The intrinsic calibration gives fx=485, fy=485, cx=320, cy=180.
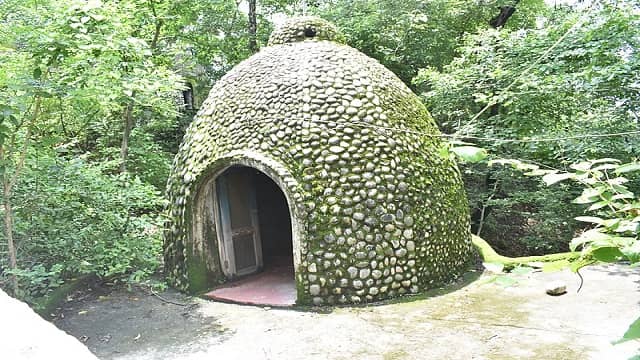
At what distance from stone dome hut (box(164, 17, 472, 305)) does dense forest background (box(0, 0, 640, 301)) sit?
2.30 feet

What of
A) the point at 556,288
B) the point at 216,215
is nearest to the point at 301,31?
the point at 216,215

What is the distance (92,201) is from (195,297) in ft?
5.66

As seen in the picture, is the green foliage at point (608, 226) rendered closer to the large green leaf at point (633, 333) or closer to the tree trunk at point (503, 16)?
the large green leaf at point (633, 333)

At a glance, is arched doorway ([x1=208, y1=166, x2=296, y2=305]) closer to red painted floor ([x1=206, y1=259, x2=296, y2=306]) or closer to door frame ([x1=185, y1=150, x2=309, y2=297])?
red painted floor ([x1=206, y1=259, x2=296, y2=306])

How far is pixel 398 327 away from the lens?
485 centimetres

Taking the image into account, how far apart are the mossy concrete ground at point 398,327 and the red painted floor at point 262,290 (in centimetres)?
24

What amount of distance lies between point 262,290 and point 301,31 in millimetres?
3762

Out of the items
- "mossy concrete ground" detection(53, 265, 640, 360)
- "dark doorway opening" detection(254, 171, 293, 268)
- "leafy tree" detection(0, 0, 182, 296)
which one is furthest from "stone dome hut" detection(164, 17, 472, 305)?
"dark doorway opening" detection(254, 171, 293, 268)

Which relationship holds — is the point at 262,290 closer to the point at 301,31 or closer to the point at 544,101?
the point at 301,31

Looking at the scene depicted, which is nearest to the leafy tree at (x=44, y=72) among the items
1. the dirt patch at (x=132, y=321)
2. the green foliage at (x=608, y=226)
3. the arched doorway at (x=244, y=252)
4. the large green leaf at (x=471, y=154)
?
the dirt patch at (x=132, y=321)

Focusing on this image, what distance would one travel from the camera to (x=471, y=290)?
5.94 metres

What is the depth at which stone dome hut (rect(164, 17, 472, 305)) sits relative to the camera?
18.2ft

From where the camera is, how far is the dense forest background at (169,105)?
4.69 m

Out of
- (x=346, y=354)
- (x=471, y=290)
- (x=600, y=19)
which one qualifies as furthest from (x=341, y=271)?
(x=600, y=19)
